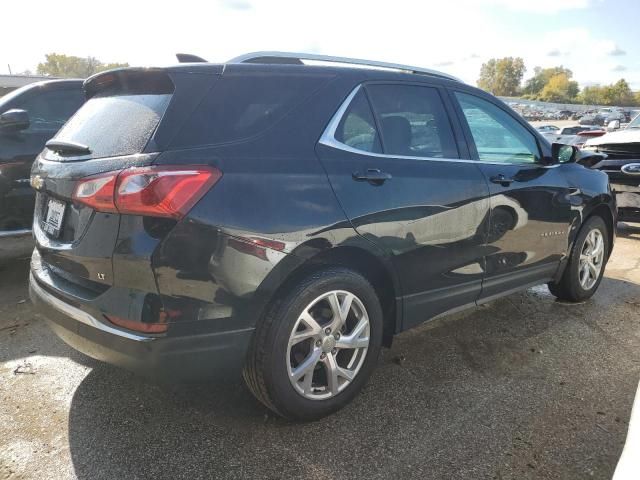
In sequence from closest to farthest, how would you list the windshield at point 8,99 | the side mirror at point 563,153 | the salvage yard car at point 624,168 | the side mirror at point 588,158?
the side mirror at point 563,153 < the side mirror at point 588,158 < the windshield at point 8,99 < the salvage yard car at point 624,168

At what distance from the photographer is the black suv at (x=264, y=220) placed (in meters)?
2.08

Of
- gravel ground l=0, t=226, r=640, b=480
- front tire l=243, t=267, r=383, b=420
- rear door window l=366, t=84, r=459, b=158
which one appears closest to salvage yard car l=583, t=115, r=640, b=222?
gravel ground l=0, t=226, r=640, b=480

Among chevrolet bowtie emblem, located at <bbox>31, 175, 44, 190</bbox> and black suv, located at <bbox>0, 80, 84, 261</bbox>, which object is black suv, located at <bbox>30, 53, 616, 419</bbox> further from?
black suv, located at <bbox>0, 80, 84, 261</bbox>

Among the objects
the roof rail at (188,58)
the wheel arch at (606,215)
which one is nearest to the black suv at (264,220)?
the roof rail at (188,58)

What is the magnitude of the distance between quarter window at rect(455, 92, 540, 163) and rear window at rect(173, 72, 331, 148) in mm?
1278

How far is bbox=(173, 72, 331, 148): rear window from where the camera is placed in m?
2.20

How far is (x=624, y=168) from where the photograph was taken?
259 inches

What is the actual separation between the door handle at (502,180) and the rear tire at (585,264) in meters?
1.21

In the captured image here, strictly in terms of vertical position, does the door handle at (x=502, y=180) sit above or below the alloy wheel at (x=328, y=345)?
above

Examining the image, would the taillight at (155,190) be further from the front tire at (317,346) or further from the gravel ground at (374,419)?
the gravel ground at (374,419)

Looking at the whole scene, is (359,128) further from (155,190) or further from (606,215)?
(606,215)

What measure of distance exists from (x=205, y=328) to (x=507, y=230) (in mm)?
2204

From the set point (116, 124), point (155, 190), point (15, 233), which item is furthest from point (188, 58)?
point (15, 233)

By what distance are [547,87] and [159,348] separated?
542 feet
